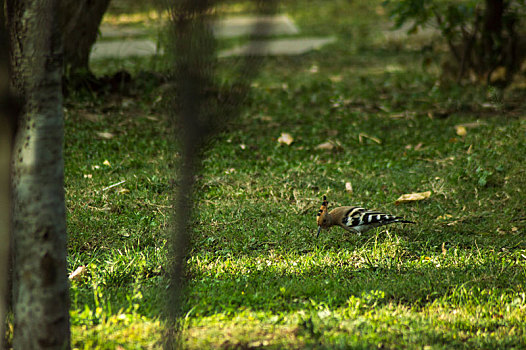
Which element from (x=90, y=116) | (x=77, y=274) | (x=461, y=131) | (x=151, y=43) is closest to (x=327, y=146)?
(x=461, y=131)

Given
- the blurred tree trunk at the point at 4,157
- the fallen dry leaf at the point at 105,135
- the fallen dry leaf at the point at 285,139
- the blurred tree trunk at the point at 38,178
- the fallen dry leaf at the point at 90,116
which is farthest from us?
the fallen dry leaf at the point at 90,116

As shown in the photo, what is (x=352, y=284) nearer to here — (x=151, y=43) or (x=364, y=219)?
(x=364, y=219)

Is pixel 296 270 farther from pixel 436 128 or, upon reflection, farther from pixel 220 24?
pixel 436 128

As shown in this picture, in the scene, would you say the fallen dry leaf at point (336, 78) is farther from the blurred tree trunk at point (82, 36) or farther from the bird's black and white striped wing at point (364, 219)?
the bird's black and white striped wing at point (364, 219)

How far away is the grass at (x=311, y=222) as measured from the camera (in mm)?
3432

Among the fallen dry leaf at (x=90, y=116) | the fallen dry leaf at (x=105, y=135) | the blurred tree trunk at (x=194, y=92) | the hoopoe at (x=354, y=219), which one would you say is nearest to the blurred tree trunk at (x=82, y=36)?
the fallen dry leaf at (x=90, y=116)

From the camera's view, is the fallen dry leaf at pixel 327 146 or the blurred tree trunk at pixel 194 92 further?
the fallen dry leaf at pixel 327 146

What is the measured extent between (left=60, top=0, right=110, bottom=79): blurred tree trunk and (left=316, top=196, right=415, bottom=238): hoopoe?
4288mm

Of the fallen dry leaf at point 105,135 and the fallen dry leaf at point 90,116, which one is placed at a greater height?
the fallen dry leaf at point 90,116

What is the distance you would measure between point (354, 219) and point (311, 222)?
1.80 feet

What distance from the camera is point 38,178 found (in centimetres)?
273

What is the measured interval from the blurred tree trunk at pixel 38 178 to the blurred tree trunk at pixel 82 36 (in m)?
4.91

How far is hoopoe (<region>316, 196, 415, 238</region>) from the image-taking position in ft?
15.6

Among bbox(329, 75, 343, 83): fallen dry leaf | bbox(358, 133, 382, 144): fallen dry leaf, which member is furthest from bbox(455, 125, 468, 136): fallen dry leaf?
bbox(329, 75, 343, 83): fallen dry leaf
